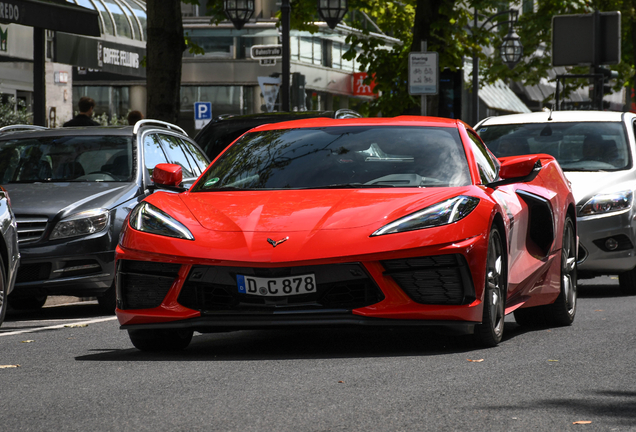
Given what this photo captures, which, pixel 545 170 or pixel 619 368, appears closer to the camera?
→ pixel 619 368

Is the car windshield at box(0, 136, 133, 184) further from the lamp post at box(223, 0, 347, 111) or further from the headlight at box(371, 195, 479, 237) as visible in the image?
the lamp post at box(223, 0, 347, 111)

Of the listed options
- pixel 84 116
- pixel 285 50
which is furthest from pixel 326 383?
pixel 285 50

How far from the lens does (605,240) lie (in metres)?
11.3

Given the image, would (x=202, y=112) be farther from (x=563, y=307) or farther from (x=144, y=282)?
(x=144, y=282)

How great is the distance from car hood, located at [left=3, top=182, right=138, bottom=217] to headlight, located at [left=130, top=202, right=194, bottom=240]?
10.4 feet

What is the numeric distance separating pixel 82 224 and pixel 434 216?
4.33m

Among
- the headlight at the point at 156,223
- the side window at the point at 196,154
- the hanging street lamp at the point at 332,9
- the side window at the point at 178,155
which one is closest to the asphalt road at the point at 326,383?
the headlight at the point at 156,223

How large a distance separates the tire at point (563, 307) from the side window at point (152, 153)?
3.98 meters

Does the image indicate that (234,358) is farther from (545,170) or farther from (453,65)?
(453,65)

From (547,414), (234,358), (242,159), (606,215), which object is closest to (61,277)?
(242,159)

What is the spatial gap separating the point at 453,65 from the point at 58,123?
14.0 m

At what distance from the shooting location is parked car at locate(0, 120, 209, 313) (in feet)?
32.4

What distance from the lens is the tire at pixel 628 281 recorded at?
38.4ft

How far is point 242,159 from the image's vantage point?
25.1 feet
